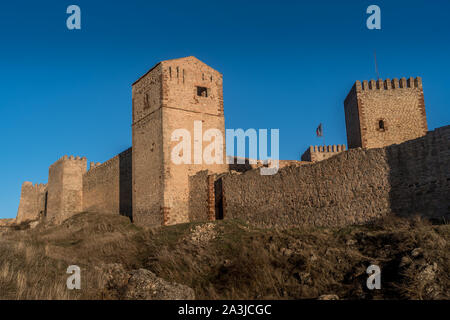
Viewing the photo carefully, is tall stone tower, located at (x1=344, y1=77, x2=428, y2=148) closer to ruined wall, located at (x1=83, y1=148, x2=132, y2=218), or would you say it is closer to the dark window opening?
the dark window opening

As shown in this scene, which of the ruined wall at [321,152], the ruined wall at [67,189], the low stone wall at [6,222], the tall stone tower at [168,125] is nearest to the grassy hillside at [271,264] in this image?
the tall stone tower at [168,125]

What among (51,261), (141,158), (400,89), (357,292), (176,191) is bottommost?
(357,292)

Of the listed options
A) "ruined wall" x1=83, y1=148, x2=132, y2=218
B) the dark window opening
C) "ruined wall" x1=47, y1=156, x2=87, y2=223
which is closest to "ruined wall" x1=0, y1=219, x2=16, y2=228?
"ruined wall" x1=47, y1=156, x2=87, y2=223

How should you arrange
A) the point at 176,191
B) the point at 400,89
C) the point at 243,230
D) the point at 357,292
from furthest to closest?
the point at 400,89 → the point at 176,191 → the point at 243,230 → the point at 357,292

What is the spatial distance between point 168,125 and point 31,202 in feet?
86.9

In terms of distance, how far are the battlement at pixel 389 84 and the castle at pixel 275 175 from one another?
0.17ft

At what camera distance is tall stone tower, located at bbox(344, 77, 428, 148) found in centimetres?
2086

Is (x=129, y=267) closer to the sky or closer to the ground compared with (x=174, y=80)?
closer to the ground

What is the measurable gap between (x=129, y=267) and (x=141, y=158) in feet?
33.5

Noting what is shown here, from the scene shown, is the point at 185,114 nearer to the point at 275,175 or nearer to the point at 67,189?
the point at 275,175

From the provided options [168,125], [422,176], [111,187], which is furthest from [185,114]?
[422,176]
